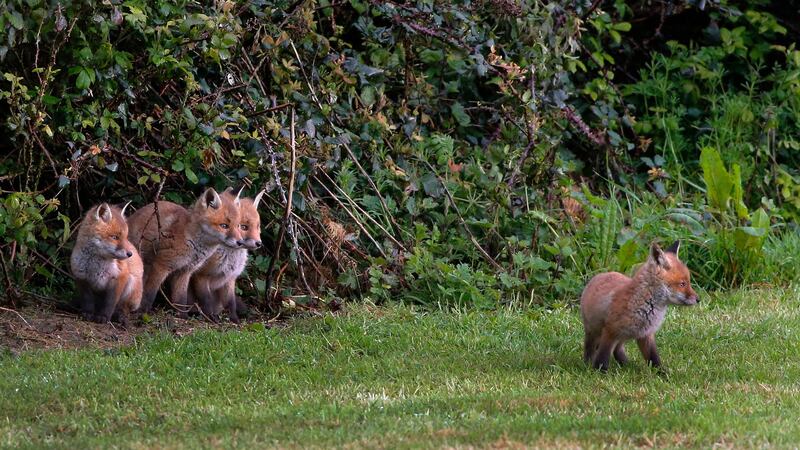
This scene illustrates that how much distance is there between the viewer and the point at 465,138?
1221 centimetres

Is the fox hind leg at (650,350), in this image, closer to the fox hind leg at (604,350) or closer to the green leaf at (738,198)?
the fox hind leg at (604,350)

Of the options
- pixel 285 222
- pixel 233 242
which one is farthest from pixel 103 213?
pixel 285 222

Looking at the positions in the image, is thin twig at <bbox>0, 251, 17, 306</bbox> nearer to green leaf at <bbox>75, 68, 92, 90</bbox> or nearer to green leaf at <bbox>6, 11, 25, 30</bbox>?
green leaf at <bbox>75, 68, 92, 90</bbox>

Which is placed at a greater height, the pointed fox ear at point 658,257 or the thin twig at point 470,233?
the pointed fox ear at point 658,257

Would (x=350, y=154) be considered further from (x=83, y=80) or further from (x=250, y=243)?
(x=83, y=80)

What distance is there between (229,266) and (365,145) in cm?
186

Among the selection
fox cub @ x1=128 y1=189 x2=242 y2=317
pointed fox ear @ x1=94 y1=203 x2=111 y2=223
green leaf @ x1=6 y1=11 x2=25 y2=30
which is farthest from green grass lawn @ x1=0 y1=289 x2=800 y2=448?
green leaf @ x1=6 y1=11 x2=25 y2=30

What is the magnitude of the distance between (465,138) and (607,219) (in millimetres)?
2143

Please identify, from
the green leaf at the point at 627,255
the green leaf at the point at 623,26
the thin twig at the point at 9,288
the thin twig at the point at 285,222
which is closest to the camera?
the thin twig at the point at 9,288

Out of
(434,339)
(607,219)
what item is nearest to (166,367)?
(434,339)

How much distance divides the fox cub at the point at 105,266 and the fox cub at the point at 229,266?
0.64 m

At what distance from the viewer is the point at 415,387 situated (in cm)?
739

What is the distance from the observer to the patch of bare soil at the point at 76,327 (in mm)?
8539

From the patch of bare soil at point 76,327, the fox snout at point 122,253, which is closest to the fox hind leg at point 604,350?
the patch of bare soil at point 76,327
